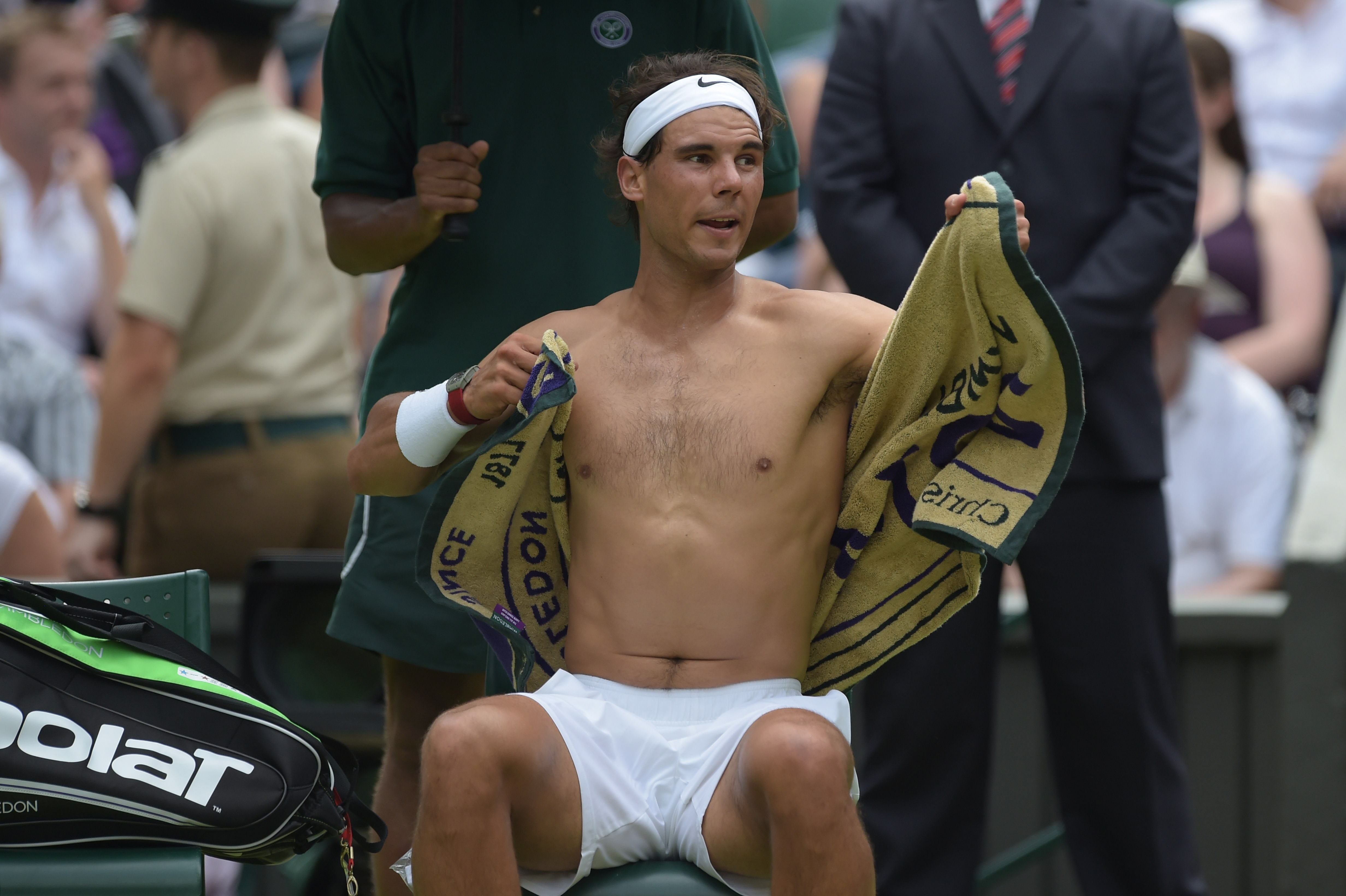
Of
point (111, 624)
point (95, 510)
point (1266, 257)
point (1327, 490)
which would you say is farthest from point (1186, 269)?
point (111, 624)

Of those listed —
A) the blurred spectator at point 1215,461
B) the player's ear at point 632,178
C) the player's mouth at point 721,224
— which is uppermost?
the player's ear at point 632,178

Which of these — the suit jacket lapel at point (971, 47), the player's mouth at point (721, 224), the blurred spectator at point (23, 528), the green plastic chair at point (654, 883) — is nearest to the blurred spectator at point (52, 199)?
the blurred spectator at point (23, 528)

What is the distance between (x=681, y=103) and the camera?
110 inches

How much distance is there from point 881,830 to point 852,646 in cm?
101

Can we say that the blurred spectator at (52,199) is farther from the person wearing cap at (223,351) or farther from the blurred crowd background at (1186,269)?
the person wearing cap at (223,351)

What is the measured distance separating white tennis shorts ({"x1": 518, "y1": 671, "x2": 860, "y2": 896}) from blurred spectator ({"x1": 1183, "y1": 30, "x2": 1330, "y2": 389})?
3.25 metres

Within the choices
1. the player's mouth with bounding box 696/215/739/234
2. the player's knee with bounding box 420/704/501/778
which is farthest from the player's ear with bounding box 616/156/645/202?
the player's knee with bounding box 420/704/501/778

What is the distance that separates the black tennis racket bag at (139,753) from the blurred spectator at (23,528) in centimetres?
153

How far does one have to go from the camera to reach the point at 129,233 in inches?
261

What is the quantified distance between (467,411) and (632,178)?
0.49 m

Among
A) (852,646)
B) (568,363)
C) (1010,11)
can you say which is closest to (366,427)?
(568,363)

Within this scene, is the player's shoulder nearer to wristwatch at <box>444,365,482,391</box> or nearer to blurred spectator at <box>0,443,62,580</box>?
wristwatch at <box>444,365,482,391</box>

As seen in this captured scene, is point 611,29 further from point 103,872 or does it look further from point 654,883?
point 103,872

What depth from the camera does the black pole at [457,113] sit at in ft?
9.88
